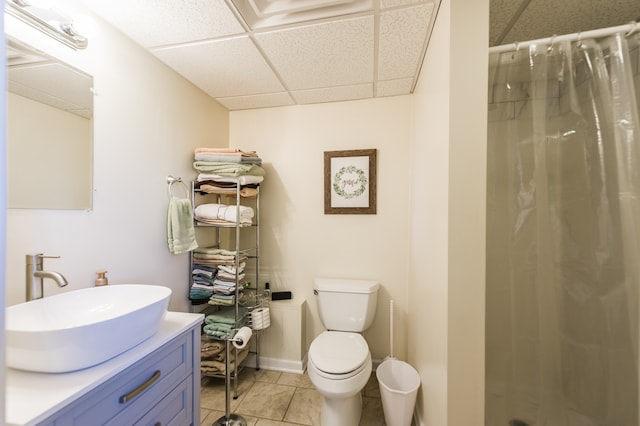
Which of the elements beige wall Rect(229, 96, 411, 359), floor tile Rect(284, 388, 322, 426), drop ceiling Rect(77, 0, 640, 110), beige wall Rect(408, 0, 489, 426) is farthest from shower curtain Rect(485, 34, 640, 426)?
floor tile Rect(284, 388, 322, 426)

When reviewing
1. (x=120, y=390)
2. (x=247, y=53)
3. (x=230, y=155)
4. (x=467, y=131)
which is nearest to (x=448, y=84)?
(x=467, y=131)

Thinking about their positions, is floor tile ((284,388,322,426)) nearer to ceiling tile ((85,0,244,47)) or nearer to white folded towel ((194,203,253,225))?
white folded towel ((194,203,253,225))

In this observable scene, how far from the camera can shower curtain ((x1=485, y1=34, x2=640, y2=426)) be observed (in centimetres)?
100

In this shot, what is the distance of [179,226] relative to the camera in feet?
5.21

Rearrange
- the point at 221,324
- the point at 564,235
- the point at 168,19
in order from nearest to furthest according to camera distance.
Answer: the point at 564,235 → the point at 168,19 → the point at 221,324

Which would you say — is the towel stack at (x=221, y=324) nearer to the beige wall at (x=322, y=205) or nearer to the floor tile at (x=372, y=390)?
the beige wall at (x=322, y=205)

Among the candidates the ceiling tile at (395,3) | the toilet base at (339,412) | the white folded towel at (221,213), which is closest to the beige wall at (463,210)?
the ceiling tile at (395,3)

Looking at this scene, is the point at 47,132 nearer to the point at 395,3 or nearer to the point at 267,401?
the point at 395,3

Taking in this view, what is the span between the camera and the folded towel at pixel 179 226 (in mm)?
1561

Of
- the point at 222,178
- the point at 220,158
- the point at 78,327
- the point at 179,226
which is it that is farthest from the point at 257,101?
the point at 78,327

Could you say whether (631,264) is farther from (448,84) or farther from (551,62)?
(448,84)

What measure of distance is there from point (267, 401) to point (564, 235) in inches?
76.7

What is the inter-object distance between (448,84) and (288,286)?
1815 mm

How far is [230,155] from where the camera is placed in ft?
5.85
